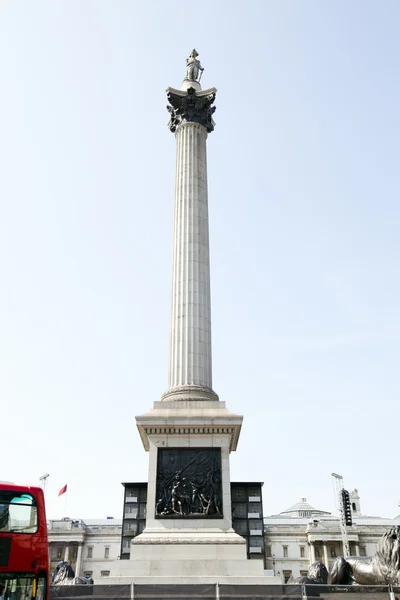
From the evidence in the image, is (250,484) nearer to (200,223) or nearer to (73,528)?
(200,223)

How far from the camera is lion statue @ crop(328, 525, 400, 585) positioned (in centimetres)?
1675

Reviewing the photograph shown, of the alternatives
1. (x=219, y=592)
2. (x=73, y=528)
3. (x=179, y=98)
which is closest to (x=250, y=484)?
(x=219, y=592)

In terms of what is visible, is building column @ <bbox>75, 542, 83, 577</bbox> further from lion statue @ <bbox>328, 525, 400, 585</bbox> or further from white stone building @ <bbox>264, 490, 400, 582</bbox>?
lion statue @ <bbox>328, 525, 400, 585</bbox>

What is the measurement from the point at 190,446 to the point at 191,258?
10.3m

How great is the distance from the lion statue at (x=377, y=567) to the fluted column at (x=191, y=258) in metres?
9.52

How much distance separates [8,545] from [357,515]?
258 feet

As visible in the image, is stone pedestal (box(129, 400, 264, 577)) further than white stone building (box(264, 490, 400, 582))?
No

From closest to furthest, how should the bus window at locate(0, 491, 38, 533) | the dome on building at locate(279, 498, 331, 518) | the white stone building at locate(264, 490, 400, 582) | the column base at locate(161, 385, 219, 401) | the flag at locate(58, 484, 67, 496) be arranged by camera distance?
1. the bus window at locate(0, 491, 38, 533)
2. the column base at locate(161, 385, 219, 401)
3. the flag at locate(58, 484, 67, 496)
4. the white stone building at locate(264, 490, 400, 582)
5. the dome on building at locate(279, 498, 331, 518)

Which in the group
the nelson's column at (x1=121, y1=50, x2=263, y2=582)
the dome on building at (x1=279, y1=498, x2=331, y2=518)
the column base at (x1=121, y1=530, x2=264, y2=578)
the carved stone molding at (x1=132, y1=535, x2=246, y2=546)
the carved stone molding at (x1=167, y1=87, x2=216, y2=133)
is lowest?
the column base at (x1=121, y1=530, x2=264, y2=578)

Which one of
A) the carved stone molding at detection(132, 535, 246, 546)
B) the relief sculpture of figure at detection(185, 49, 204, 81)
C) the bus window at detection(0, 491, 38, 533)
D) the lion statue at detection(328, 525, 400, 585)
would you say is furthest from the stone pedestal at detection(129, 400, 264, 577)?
the relief sculpture of figure at detection(185, 49, 204, 81)

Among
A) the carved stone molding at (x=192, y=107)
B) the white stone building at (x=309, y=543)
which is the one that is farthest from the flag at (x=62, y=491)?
the carved stone molding at (x=192, y=107)

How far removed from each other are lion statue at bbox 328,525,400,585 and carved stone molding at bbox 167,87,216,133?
25.0 metres

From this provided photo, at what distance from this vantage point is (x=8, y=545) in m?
12.1

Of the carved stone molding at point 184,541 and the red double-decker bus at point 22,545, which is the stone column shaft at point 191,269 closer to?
the carved stone molding at point 184,541
